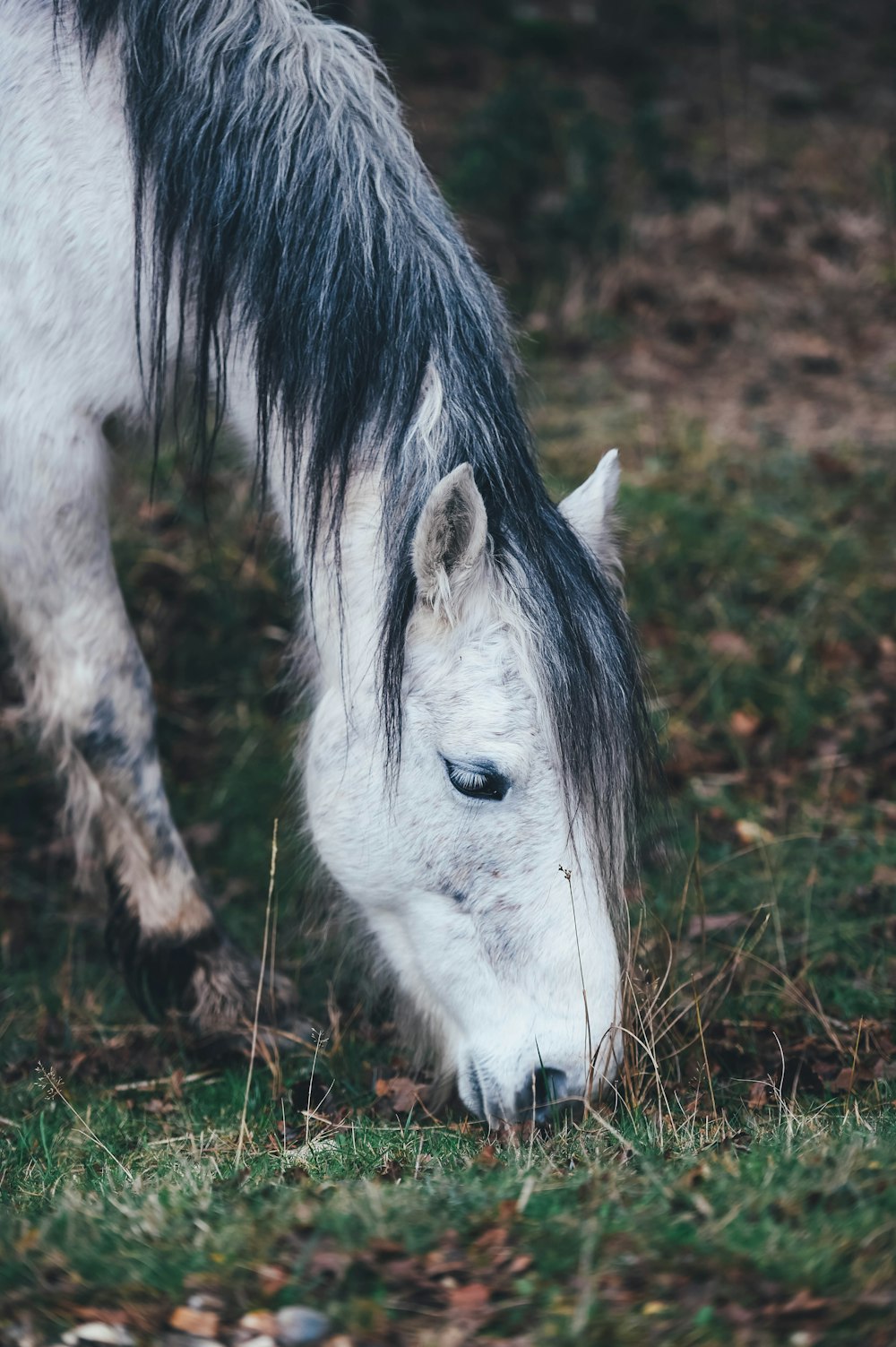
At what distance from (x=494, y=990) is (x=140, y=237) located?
2.07 meters

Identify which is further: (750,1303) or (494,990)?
(494,990)

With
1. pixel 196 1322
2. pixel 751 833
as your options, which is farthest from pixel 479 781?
pixel 751 833

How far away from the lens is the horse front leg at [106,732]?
3406 mm

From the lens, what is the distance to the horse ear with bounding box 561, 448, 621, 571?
3.20m

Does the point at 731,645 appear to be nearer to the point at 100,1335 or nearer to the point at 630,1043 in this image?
the point at 630,1043

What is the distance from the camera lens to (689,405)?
23.2 feet

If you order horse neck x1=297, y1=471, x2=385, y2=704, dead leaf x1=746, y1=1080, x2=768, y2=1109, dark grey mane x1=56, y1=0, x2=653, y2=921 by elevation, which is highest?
dark grey mane x1=56, y1=0, x2=653, y2=921

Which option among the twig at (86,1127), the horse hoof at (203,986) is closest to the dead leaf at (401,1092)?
the horse hoof at (203,986)

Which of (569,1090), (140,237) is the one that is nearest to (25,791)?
(140,237)

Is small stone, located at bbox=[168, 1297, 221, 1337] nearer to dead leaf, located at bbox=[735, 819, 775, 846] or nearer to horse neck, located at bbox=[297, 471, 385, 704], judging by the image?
horse neck, located at bbox=[297, 471, 385, 704]

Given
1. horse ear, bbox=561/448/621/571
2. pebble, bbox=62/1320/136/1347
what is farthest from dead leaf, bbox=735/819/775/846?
pebble, bbox=62/1320/136/1347

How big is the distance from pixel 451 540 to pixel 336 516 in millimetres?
395

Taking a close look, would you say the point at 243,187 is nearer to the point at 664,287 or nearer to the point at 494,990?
the point at 494,990

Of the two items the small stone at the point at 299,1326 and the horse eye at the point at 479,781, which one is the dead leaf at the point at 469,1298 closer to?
the small stone at the point at 299,1326
